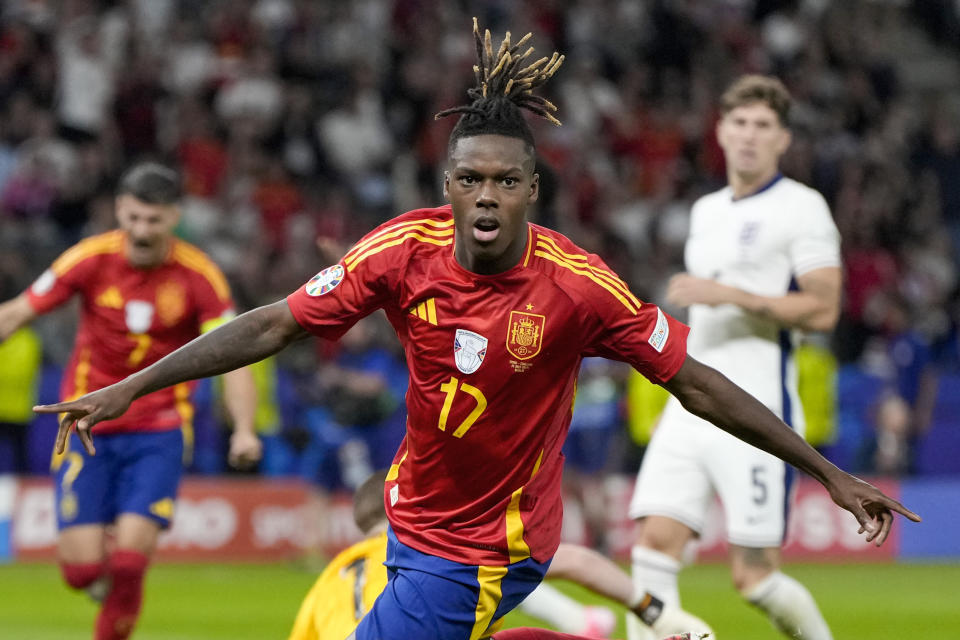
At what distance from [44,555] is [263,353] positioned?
9.53 meters

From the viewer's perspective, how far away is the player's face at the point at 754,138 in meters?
7.11

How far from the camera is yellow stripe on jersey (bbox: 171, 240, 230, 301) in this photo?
7.98 meters

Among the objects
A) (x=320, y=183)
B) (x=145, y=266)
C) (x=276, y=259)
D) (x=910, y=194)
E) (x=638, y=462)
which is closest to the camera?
(x=145, y=266)

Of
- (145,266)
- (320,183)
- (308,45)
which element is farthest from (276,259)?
(145,266)

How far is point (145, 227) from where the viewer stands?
Answer: 312 inches

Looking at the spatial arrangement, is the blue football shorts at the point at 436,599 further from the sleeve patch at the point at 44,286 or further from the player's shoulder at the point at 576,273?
the sleeve patch at the point at 44,286

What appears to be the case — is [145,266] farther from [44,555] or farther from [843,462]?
[843,462]

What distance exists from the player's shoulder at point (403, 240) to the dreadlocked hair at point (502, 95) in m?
0.29

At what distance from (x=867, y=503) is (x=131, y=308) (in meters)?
4.43

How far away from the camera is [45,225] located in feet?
50.5

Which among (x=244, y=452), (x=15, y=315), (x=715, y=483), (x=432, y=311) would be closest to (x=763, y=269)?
(x=715, y=483)

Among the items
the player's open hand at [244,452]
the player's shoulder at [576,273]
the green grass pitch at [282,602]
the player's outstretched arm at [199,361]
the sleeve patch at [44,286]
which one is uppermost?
the sleeve patch at [44,286]

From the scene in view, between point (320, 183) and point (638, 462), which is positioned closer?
point (638, 462)

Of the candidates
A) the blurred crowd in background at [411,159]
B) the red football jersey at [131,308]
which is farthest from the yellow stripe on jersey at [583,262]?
the blurred crowd in background at [411,159]
